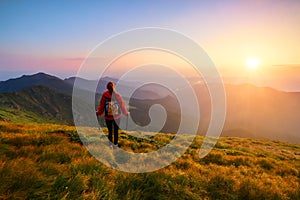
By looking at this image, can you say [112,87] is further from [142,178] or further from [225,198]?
[225,198]

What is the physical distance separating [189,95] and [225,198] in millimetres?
5123

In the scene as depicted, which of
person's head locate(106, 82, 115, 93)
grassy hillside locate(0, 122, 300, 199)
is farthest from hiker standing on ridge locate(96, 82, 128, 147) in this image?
grassy hillside locate(0, 122, 300, 199)

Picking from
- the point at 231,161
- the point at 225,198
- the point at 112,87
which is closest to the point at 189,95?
the point at 112,87

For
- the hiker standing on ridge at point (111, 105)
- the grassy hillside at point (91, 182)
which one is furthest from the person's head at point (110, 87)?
the grassy hillside at point (91, 182)

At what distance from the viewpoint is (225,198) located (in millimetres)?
5727

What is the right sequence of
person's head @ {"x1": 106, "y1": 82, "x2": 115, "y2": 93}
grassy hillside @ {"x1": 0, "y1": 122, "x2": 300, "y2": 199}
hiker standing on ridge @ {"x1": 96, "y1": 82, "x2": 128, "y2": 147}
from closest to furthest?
grassy hillside @ {"x1": 0, "y1": 122, "x2": 300, "y2": 199} → person's head @ {"x1": 106, "y1": 82, "x2": 115, "y2": 93} → hiker standing on ridge @ {"x1": 96, "y1": 82, "x2": 128, "y2": 147}

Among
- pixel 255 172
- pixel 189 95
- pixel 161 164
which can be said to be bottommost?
pixel 255 172

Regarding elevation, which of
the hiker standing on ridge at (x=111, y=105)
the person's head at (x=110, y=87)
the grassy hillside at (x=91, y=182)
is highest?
the person's head at (x=110, y=87)

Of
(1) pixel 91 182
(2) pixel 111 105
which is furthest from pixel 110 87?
(1) pixel 91 182

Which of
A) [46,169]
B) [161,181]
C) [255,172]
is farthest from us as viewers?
[255,172]

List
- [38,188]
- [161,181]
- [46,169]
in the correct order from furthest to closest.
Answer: [161,181] → [46,169] → [38,188]

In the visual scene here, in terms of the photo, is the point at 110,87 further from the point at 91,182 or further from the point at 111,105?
the point at 91,182

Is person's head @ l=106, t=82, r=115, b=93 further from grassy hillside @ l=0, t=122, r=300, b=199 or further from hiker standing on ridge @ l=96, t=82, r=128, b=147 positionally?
grassy hillside @ l=0, t=122, r=300, b=199

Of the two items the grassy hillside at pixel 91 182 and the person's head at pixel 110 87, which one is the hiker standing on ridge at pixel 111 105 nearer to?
the person's head at pixel 110 87
